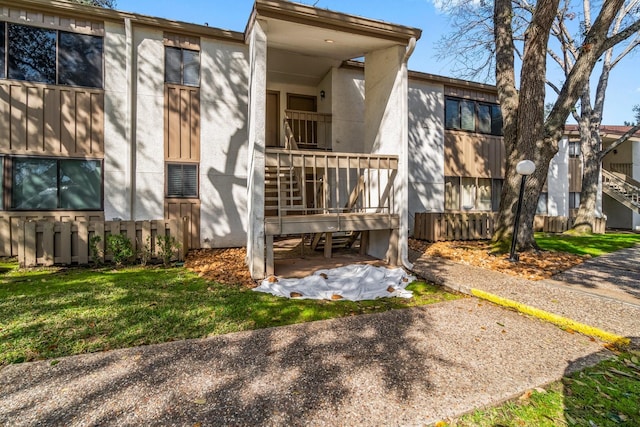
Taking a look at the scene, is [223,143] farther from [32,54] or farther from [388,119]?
[32,54]

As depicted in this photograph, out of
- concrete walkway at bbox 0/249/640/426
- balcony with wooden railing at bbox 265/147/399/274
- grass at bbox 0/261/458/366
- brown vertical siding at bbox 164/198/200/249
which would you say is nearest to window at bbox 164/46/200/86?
brown vertical siding at bbox 164/198/200/249

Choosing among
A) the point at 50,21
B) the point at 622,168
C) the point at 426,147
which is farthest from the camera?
→ the point at 622,168

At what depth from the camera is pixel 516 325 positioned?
3998mm

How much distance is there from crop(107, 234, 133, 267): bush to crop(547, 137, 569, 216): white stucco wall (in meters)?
16.8

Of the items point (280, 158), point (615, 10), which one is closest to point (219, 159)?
point (280, 158)

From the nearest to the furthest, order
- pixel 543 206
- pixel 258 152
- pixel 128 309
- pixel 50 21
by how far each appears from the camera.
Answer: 1. pixel 128 309
2. pixel 258 152
3. pixel 50 21
4. pixel 543 206

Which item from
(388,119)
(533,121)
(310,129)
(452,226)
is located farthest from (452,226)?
(310,129)

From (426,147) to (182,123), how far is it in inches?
335

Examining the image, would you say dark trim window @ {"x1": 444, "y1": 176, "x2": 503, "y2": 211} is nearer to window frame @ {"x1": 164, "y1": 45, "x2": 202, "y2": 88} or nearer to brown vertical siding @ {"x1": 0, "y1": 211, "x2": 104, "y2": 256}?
window frame @ {"x1": 164, "y1": 45, "x2": 202, "y2": 88}

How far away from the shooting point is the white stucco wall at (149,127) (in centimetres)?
840

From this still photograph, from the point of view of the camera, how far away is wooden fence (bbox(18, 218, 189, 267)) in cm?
654

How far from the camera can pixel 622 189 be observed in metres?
17.8

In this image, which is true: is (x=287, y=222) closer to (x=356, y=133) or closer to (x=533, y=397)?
(x=533, y=397)

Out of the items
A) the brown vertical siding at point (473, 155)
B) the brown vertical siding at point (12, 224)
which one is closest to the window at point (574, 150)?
the brown vertical siding at point (473, 155)
